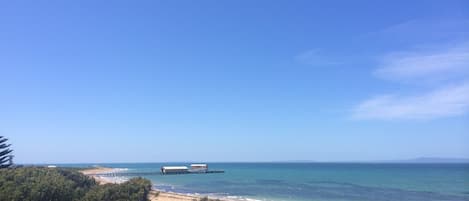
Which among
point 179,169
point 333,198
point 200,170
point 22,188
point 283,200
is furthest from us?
point 200,170

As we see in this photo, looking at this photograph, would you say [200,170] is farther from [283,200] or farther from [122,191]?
[122,191]

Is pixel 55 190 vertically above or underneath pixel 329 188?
above

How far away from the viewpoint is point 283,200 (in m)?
41.1

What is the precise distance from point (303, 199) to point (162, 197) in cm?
1496

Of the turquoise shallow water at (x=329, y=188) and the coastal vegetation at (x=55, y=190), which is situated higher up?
the coastal vegetation at (x=55, y=190)

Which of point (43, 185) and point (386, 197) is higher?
point (43, 185)

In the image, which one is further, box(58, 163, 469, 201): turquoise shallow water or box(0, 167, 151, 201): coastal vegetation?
box(58, 163, 469, 201): turquoise shallow water

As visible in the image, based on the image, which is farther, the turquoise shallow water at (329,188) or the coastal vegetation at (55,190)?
the turquoise shallow water at (329,188)

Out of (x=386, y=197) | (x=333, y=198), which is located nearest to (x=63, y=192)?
(x=333, y=198)

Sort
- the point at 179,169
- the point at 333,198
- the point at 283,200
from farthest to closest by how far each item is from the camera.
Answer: the point at 179,169 < the point at 333,198 < the point at 283,200

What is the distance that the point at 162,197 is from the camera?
41812 mm

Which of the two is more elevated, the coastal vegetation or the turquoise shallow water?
the coastal vegetation

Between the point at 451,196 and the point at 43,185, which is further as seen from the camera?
the point at 451,196

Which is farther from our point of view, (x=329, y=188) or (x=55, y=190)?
(x=329, y=188)
